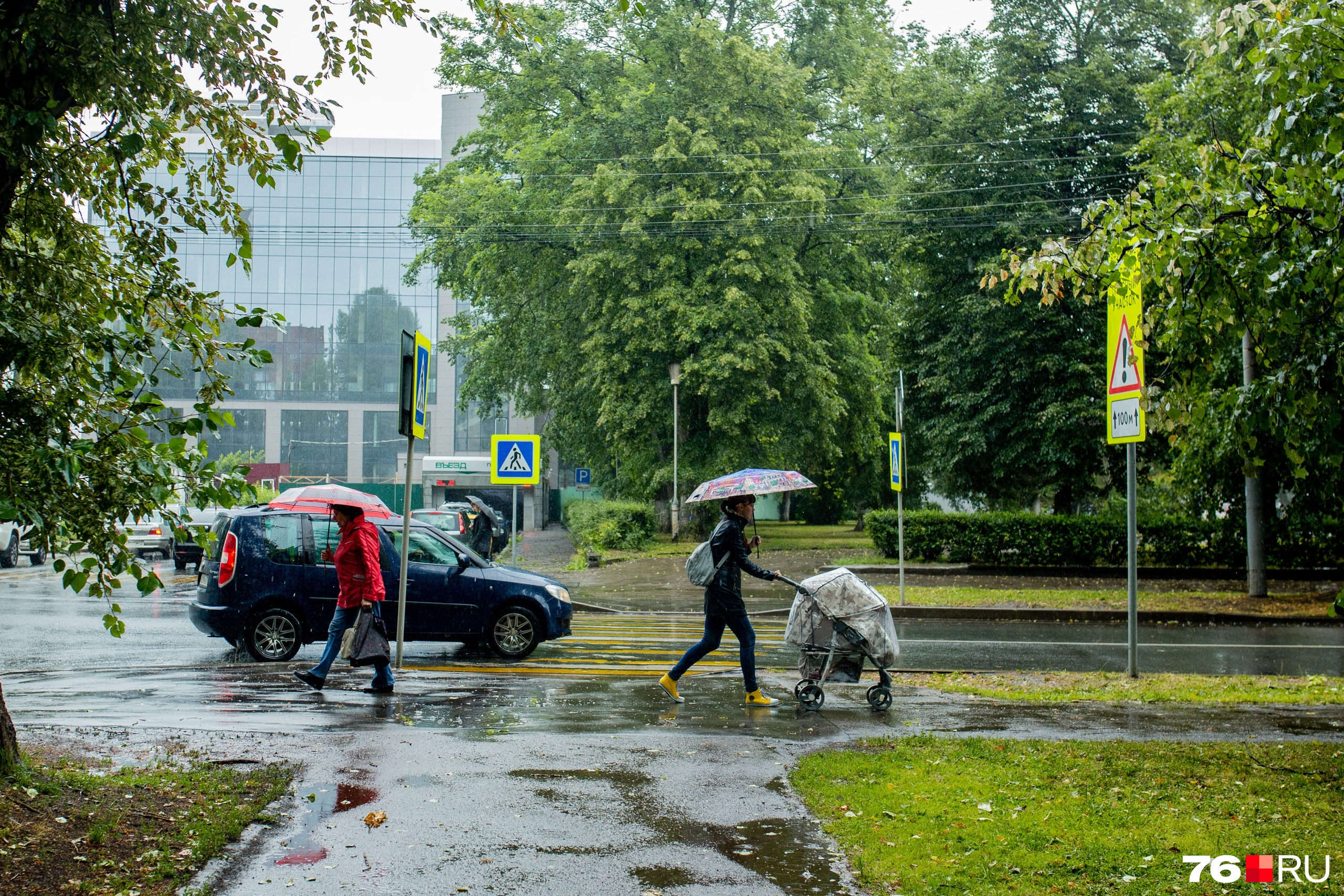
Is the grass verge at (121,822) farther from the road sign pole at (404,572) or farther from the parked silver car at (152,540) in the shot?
the parked silver car at (152,540)

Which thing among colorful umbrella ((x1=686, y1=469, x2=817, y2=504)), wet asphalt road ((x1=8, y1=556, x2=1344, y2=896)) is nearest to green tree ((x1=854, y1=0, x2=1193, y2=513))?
wet asphalt road ((x1=8, y1=556, x2=1344, y2=896))

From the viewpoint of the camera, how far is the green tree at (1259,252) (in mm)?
6461

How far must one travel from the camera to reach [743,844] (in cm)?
550

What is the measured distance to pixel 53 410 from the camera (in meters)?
5.58

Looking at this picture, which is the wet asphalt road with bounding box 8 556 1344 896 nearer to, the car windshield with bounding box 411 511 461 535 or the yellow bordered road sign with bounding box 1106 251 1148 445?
the yellow bordered road sign with bounding box 1106 251 1148 445

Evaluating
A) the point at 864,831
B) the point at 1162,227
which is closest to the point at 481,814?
the point at 864,831

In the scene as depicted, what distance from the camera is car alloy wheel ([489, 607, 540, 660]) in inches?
490

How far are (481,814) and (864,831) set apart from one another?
2054 millimetres

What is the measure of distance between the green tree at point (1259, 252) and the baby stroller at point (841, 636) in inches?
114

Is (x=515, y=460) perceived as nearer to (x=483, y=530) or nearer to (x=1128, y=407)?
(x=483, y=530)

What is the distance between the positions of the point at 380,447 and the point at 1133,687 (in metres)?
79.0

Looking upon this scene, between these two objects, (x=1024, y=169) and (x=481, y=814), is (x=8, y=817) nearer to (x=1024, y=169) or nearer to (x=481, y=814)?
(x=481, y=814)

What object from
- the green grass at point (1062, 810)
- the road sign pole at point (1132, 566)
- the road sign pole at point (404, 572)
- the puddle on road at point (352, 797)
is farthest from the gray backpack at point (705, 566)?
the road sign pole at point (1132, 566)

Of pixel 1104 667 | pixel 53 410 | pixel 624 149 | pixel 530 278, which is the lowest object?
pixel 1104 667
